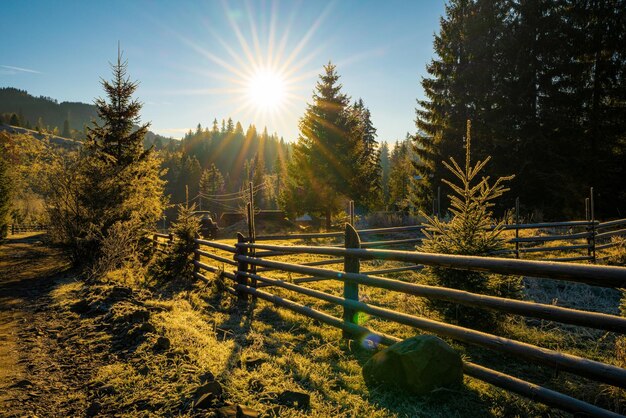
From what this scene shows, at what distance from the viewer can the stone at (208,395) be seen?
3383 mm

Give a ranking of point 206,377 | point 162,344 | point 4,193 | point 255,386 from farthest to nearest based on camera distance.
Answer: point 4,193, point 162,344, point 206,377, point 255,386

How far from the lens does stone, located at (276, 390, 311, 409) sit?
11.3 feet

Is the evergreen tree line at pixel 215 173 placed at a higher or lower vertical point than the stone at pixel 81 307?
higher

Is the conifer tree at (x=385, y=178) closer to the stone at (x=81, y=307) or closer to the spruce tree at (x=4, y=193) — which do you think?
the spruce tree at (x=4, y=193)

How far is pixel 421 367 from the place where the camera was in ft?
11.4

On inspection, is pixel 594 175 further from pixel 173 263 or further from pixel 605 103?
pixel 173 263

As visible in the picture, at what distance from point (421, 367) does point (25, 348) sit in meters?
5.95

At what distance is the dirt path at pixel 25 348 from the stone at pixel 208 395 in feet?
4.87

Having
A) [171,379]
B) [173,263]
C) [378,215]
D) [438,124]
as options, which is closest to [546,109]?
[438,124]

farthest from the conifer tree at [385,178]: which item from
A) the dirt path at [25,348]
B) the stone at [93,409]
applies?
the stone at [93,409]

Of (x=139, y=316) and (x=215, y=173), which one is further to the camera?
(x=215, y=173)

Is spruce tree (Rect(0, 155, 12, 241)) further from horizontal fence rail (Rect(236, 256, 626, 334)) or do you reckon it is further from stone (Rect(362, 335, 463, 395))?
stone (Rect(362, 335, 463, 395))

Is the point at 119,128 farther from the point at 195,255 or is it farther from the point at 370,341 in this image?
the point at 370,341

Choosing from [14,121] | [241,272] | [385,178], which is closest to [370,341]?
[241,272]
